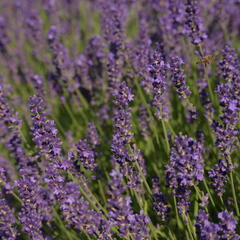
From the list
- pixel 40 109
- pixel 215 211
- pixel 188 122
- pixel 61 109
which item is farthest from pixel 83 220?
pixel 61 109

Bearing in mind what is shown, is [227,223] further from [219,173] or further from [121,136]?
[121,136]

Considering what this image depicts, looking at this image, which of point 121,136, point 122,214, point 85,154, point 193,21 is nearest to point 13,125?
point 85,154

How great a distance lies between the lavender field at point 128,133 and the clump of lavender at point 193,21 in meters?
0.01

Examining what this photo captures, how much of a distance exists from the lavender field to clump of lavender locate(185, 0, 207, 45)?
1 centimetres

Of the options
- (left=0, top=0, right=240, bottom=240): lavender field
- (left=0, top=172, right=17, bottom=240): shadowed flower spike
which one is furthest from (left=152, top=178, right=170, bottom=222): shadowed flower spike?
(left=0, top=172, right=17, bottom=240): shadowed flower spike

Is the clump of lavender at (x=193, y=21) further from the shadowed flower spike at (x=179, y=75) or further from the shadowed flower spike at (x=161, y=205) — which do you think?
the shadowed flower spike at (x=161, y=205)

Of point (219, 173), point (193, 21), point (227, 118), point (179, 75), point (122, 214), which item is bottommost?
point (122, 214)

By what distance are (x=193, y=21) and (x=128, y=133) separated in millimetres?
1461

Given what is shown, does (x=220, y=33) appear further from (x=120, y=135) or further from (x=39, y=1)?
(x=39, y=1)

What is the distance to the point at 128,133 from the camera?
3.19m

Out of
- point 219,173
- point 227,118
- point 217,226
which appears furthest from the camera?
point 219,173

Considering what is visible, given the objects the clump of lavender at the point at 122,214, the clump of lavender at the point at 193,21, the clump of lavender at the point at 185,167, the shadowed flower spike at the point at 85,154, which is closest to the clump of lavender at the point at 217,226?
the clump of lavender at the point at 185,167

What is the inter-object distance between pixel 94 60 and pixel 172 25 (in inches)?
45.8

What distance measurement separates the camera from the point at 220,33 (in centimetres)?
613
